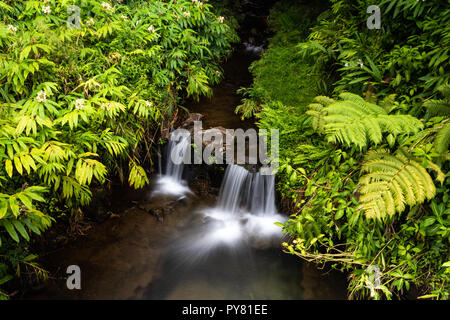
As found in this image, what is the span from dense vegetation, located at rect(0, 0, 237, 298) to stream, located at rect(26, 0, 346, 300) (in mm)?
539

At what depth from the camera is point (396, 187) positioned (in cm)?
244

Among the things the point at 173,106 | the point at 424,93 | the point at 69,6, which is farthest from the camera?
the point at 173,106

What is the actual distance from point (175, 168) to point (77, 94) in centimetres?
241

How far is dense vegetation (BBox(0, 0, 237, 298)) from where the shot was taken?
10.2 feet

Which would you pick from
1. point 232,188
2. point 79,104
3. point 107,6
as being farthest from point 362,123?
point 107,6

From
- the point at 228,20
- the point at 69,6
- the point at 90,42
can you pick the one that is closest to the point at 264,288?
the point at 90,42

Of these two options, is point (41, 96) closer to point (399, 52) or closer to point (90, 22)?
point (90, 22)

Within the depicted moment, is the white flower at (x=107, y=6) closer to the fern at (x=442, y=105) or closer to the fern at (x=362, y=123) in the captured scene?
the fern at (x=362, y=123)

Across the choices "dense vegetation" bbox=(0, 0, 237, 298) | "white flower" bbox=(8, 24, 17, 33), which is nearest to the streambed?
"dense vegetation" bbox=(0, 0, 237, 298)

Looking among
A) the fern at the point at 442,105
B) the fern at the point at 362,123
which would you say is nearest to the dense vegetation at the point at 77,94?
the fern at the point at 362,123

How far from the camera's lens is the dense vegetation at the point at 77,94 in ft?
10.2

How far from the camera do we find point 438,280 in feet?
8.48
